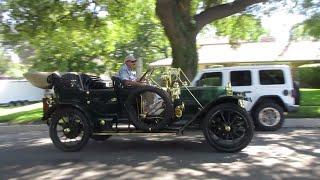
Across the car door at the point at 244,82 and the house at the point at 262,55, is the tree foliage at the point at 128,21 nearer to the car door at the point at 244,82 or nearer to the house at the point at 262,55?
the car door at the point at 244,82

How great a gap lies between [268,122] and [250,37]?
48.0 feet

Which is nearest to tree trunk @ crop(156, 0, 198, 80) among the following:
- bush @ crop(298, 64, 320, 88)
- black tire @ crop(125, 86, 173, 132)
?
black tire @ crop(125, 86, 173, 132)

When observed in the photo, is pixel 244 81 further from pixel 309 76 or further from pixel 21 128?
pixel 309 76

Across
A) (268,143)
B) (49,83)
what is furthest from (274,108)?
(49,83)

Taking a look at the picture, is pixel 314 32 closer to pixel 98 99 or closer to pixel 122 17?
pixel 122 17

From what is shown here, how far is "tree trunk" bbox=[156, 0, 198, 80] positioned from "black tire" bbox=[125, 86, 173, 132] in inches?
323

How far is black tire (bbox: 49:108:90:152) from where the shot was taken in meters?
11.3

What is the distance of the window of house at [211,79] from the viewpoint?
15.4 metres

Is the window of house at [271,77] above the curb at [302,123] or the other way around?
above

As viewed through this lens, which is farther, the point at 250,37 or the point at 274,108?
the point at 250,37

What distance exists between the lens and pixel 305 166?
30.0 feet

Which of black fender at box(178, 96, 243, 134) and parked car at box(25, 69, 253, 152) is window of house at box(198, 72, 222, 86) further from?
black fender at box(178, 96, 243, 134)

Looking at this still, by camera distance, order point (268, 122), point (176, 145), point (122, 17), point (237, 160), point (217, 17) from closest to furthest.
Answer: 1. point (237, 160)
2. point (176, 145)
3. point (268, 122)
4. point (217, 17)
5. point (122, 17)

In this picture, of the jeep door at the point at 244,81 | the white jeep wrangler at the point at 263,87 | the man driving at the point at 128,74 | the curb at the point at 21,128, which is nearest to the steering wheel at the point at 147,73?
the man driving at the point at 128,74
